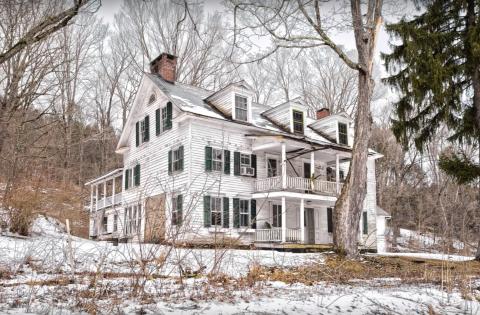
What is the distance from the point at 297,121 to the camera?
867 inches

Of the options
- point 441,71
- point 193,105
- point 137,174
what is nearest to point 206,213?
point 193,105

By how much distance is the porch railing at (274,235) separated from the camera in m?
18.1

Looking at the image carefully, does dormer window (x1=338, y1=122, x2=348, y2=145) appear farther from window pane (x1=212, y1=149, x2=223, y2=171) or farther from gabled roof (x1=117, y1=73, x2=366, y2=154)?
window pane (x1=212, y1=149, x2=223, y2=171)

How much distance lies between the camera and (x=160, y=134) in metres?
19.8

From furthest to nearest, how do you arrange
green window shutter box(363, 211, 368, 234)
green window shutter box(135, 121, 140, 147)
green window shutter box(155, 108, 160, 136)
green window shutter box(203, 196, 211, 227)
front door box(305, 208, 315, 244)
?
green window shutter box(363, 211, 368, 234) < front door box(305, 208, 315, 244) < green window shutter box(135, 121, 140, 147) < green window shutter box(155, 108, 160, 136) < green window shutter box(203, 196, 211, 227)

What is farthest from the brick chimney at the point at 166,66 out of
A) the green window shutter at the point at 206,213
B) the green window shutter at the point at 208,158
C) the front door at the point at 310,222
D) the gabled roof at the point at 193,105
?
the front door at the point at 310,222

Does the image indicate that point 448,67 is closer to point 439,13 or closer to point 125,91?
point 439,13

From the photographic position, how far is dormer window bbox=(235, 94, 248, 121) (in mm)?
19828

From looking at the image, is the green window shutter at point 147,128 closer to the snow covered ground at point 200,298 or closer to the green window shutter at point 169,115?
the green window shutter at point 169,115

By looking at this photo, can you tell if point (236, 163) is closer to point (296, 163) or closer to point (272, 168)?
point (272, 168)

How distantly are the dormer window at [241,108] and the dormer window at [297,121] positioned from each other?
3.11 m

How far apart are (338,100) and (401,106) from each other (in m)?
21.8

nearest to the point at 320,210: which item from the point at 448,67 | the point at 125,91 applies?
the point at 448,67

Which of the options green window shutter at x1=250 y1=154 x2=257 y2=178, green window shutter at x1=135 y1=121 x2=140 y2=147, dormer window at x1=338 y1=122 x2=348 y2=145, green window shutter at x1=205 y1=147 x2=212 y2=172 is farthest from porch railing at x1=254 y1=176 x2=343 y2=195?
green window shutter at x1=135 y1=121 x2=140 y2=147
